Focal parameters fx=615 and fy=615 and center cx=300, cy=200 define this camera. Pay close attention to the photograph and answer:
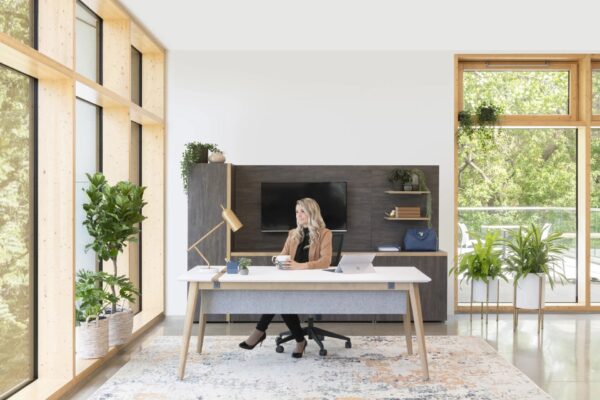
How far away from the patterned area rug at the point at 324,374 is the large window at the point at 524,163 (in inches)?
89.8

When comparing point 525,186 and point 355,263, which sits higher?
point 525,186

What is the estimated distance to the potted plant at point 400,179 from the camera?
7097 millimetres

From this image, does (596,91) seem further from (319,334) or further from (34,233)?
(34,233)

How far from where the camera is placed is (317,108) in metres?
7.28

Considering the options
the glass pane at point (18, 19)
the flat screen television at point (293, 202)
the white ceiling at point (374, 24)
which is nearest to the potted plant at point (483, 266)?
the flat screen television at point (293, 202)

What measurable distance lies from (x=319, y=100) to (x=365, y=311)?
329 cm

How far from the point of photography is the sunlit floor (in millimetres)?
4492

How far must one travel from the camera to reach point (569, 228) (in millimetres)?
7523

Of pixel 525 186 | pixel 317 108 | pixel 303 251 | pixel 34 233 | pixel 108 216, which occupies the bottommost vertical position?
pixel 303 251

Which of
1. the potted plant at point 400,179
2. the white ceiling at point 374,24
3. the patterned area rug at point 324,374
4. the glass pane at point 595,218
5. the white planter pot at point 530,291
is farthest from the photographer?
the glass pane at point 595,218

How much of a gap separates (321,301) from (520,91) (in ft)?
14.2

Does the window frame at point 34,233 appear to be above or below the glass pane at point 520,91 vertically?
below

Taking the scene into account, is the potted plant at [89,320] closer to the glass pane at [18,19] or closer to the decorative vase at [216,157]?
the glass pane at [18,19]

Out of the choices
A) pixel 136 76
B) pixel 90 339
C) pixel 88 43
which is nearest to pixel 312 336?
pixel 90 339
